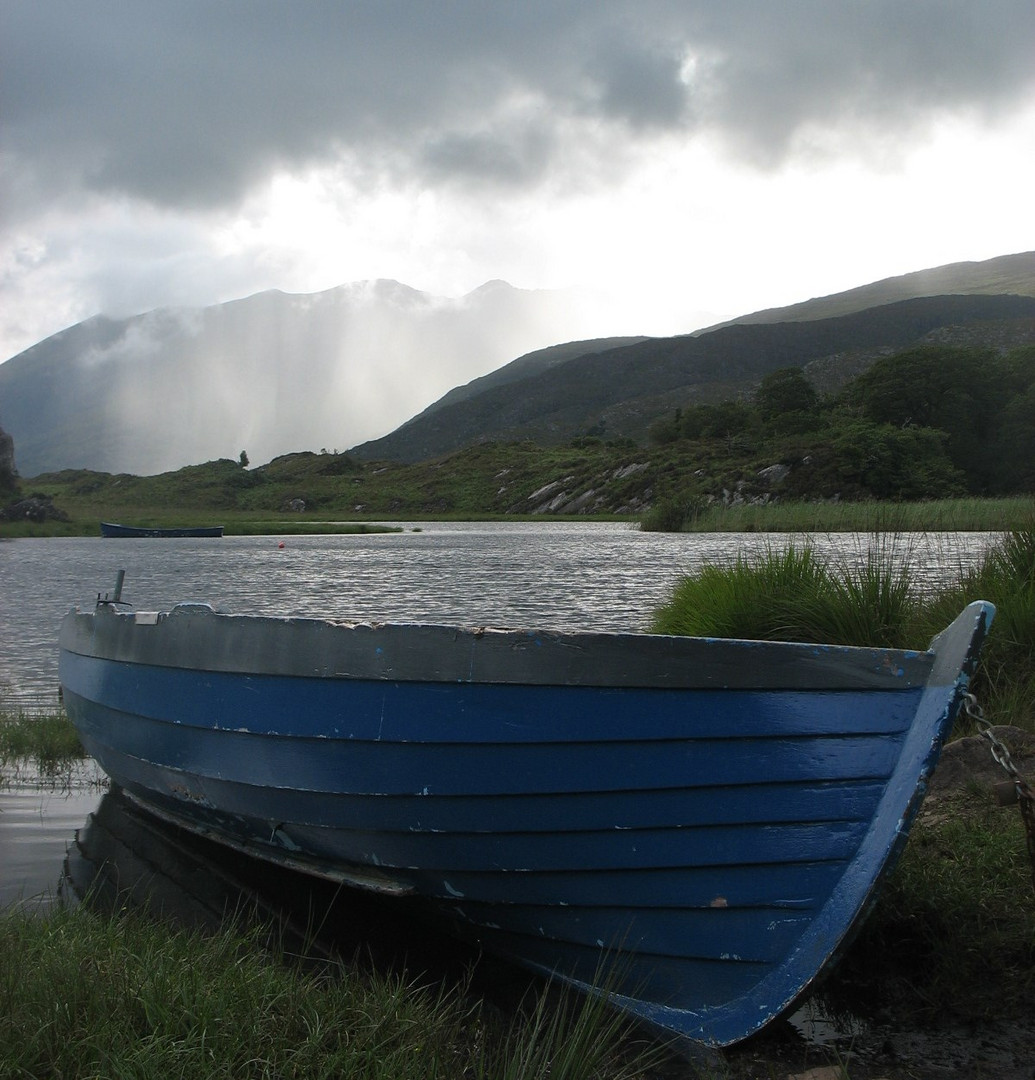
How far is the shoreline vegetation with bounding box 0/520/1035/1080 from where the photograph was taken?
2869 mm

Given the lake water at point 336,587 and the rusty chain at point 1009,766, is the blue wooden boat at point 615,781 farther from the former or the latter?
the lake water at point 336,587

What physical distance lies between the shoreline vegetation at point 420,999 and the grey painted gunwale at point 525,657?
3.63 ft

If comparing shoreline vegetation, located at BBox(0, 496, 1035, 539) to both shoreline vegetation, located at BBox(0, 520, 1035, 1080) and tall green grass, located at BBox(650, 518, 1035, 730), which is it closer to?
tall green grass, located at BBox(650, 518, 1035, 730)

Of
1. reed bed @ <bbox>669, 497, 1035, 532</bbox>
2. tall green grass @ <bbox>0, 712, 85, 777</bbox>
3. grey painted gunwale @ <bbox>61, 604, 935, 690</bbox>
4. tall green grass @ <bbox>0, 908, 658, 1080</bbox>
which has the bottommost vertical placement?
tall green grass @ <bbox>0, 712, 85, 777</bbox>

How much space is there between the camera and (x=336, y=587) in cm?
2267

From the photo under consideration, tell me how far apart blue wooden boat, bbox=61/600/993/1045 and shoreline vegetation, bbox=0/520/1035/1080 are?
0.33m

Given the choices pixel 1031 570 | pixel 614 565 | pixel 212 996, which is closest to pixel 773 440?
pixel 614 565

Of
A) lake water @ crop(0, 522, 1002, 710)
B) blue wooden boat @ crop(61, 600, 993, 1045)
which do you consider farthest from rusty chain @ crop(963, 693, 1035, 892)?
lake water @ crop(0, 522, 1002, 710)

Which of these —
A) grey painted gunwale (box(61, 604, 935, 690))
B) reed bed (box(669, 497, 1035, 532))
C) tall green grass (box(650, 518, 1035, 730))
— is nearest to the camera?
grey painted gunwale (box(61, 604, 935, 690))

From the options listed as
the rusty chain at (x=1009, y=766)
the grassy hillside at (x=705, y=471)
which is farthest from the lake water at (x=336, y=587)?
the grassy hillside at (x=705, y=471)

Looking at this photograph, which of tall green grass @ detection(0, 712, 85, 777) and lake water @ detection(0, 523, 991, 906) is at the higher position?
lake water @ detection(0, 523, 991, 906)

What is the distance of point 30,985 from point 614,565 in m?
24.2

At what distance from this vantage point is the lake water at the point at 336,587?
6984 millimetres

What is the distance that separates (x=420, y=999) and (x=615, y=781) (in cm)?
116
